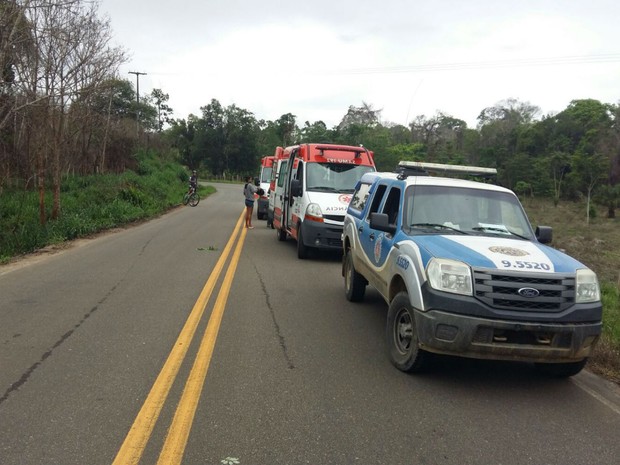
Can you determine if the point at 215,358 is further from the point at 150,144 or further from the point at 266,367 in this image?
the point at 150,144

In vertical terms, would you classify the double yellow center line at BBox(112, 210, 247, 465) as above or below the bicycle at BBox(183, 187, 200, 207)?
below

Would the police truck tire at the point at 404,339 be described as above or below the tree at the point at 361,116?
below

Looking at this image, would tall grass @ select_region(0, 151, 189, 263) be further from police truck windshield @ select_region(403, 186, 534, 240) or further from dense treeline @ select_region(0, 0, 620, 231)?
police truck windshield @ select_region(403, 186, 534, 240)

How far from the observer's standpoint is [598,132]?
174ft

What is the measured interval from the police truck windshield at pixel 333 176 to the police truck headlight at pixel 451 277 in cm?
745

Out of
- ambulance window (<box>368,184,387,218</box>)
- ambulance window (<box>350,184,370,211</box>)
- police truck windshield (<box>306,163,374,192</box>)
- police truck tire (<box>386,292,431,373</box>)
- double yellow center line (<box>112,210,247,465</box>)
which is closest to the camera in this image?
double yellow center line (<box>112,210,247,465</box>)

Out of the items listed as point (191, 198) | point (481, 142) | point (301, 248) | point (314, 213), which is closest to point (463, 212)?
point (314, 213)

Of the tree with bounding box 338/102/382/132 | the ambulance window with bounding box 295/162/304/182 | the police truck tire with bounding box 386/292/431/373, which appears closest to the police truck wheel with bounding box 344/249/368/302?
the police truck tire with bounding box 386/292/431/373

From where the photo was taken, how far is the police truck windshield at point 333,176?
12.1 meters

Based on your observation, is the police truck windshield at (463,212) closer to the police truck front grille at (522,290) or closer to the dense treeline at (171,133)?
the police truck front grille at (522,290)

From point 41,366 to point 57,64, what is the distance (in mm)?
13615

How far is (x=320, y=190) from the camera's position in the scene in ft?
39.0

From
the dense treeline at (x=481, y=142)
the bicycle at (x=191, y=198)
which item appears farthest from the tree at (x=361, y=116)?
the bicycle at (x=191, y=198)

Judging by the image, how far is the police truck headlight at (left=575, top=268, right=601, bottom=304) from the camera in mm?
4535
